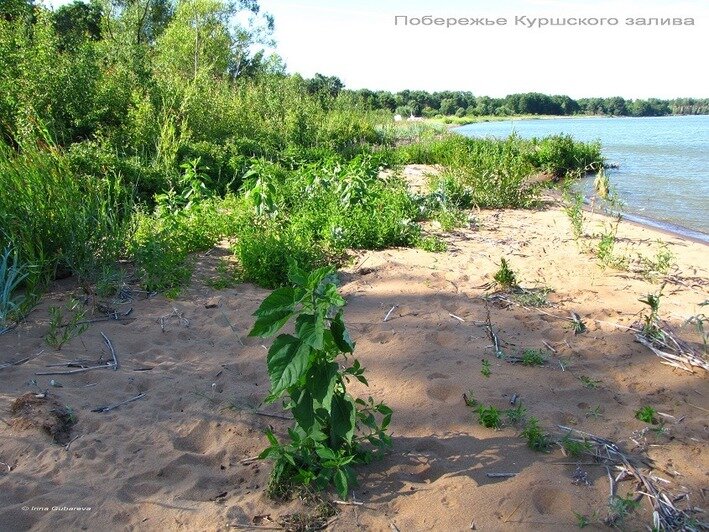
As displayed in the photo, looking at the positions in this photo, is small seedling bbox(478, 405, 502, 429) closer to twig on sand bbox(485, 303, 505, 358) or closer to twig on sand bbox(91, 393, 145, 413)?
twig on sand bbox(485, 303, 505, 358)

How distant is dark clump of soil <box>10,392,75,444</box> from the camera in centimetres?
279

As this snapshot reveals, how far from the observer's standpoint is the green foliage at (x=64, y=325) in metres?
3.60

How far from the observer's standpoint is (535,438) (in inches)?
104

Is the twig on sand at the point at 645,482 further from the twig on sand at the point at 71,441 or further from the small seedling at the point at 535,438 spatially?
the twig on sand at the point at 71,441

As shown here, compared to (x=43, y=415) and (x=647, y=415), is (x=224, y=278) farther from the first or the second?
(x=647, y=415)

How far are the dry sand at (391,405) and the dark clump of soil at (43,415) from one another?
1.6 inches

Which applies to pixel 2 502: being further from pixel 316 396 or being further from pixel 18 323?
pixel 18 323

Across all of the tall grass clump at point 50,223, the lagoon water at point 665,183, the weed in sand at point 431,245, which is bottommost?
the lagoon water at point 665,183

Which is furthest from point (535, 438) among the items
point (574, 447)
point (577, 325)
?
point (577, 325)

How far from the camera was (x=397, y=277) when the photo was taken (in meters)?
4.95

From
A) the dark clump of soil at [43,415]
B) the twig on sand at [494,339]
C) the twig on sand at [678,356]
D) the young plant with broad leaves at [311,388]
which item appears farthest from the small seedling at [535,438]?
the dark clump of soil at [43,415]

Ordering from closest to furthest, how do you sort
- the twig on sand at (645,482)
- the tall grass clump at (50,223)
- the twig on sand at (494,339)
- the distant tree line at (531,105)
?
the twig on sand at (645,482)
the twig on sand at (494,339)
the tall grass clump at (50,223)
the distant tree line at (531,105)

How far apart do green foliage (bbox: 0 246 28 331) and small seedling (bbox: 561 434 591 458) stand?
11.1ft

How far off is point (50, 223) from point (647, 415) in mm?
4141
